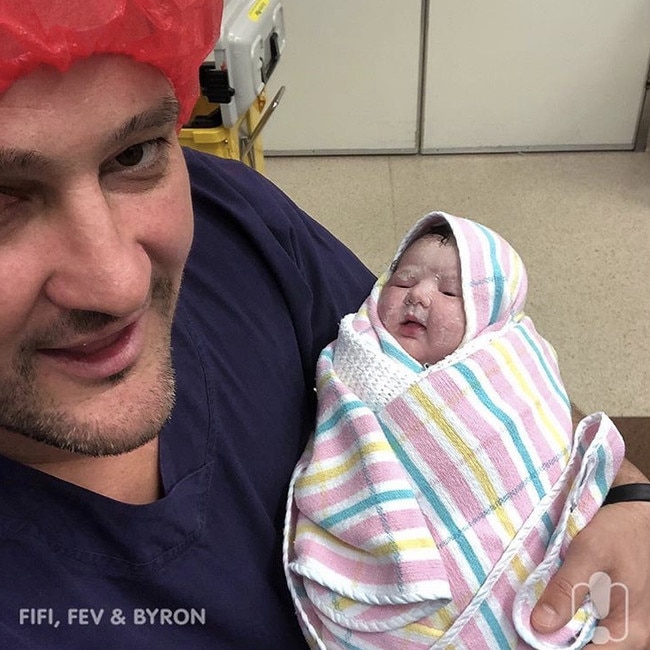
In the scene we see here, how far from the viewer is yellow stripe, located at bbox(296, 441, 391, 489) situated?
826 millimetres

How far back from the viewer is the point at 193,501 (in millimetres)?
673

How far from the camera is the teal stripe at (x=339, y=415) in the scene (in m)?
0.86

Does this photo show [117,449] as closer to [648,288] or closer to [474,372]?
A: [474,372]

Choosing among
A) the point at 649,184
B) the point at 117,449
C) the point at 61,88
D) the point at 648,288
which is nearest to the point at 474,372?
the point at 117,449

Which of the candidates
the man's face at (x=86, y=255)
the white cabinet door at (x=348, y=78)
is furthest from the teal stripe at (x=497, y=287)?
the white cabinet door at (x=348, y=78)

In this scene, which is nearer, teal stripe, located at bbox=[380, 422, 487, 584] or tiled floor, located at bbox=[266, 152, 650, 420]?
teal stripe, located at bbox=[380, 422, 487, 584]

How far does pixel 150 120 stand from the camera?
56 cm

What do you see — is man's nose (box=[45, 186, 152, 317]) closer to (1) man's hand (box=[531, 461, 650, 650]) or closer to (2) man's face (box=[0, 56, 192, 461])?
(2) man's face (box=[0, 56, 192, 461])

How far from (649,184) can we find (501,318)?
185 cm

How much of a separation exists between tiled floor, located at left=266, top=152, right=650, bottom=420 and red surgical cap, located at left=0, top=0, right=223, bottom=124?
59.6 inches

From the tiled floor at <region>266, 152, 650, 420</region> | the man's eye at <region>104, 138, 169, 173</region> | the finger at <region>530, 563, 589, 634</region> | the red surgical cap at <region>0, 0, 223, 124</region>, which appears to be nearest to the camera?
the red surgical cap at <region>0, 0, 223, 124</region>

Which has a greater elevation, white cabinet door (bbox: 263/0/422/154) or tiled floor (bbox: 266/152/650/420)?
white cabinet door (bbox: 263/0/422/154)

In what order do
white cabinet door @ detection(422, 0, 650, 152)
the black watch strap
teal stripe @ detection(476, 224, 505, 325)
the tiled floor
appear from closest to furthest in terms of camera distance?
the black watch strap
teal stripe @ detection(476, 224, 505, 325)
the tiled floor
white cabinet door @ detection(422, 0, 650, 152)

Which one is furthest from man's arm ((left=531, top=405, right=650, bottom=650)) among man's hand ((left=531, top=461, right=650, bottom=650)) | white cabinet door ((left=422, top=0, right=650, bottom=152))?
white cabinet door ((left=422, top=0, right=650, bottom=152))
